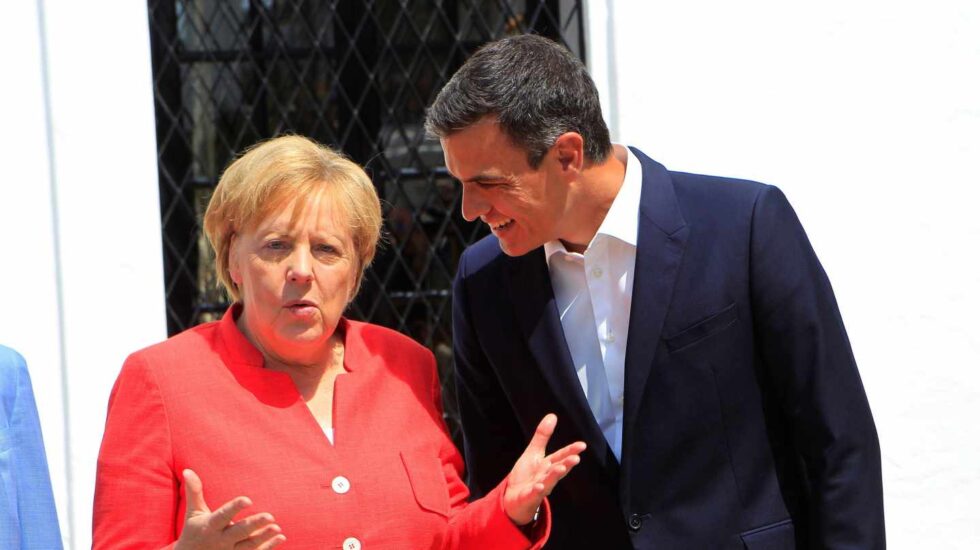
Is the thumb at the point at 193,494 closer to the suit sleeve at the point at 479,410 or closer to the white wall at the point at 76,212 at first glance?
the suit sleeve at the point at 479,410

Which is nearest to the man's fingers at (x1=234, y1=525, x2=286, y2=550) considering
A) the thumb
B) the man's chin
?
the thumb

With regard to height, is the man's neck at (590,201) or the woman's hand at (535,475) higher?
the man's neck at (590,201)

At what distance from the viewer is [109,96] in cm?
378

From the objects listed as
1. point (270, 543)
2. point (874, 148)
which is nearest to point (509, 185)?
point (270, 543)

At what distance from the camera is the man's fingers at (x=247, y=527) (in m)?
2.01

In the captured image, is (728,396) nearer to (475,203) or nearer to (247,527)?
(475,203)

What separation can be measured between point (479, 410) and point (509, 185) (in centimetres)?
55

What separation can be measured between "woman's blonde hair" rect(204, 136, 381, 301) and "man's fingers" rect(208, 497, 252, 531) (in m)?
0.63

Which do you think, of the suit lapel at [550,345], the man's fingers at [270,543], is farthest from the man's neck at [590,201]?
the man's fingers at [270,543]

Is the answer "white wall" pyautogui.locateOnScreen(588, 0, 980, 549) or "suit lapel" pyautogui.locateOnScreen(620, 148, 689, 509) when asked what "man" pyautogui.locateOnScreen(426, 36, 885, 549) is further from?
"white wall" pyautogui.locateOnScreen(588, 0, 980, 549)

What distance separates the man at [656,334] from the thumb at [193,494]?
0.71 metres

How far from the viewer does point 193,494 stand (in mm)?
2100

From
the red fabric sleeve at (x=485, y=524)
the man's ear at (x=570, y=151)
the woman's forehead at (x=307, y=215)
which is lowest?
the red fabric sleeve at (x=485, y=524)

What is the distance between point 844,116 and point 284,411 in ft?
7.81
